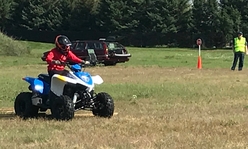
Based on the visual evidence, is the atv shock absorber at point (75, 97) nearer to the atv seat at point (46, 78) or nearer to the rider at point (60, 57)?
the rider at point (60, 57)

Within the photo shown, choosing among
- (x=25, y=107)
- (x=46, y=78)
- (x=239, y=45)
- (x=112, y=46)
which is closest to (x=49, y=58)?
(x=46, y=78)

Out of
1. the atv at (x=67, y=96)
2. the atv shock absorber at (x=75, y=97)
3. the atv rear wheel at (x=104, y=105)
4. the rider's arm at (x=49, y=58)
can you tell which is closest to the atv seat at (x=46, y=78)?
the atv at (x=67, y=96)

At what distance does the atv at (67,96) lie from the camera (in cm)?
1063

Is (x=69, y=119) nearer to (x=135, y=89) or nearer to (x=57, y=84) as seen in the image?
(x=57, y=84)

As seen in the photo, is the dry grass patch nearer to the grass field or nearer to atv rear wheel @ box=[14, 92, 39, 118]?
the grass field

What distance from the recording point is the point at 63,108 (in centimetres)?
1052

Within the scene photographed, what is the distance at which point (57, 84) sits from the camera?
10961mm

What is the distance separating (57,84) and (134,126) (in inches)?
78.6

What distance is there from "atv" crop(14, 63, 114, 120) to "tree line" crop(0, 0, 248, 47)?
2230 inches

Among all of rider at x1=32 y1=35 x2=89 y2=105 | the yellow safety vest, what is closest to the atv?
rider at x1=32 y1=35 x2=89 y2=105

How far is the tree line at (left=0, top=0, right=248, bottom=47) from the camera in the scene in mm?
69119

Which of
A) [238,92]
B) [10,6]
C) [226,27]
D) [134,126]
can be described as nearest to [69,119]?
[134,126]

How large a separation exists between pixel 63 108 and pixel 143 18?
65.9 metres

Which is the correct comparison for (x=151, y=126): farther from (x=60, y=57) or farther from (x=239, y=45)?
(x=239, y=45)
